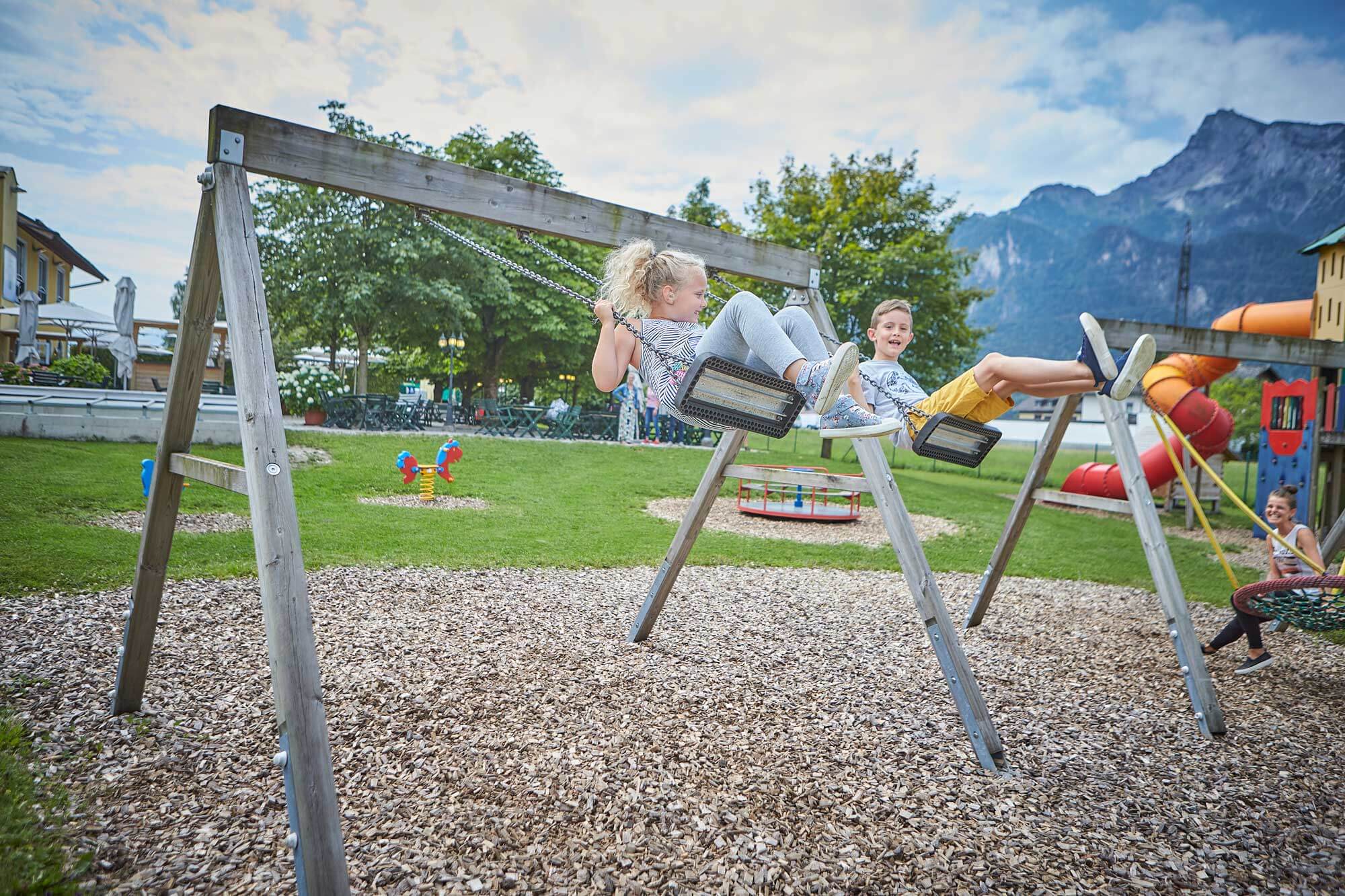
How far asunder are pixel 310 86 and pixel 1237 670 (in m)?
22.0

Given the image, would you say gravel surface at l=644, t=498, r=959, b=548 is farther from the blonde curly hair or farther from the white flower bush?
the white flower bush

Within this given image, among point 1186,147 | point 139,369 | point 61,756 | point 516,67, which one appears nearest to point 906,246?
point 516,67

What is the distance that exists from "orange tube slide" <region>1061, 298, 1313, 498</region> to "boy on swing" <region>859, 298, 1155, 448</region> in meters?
8.81

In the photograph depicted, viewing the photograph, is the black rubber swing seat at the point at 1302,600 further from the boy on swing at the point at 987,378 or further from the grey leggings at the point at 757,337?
the grey leggings at the point at 757,337

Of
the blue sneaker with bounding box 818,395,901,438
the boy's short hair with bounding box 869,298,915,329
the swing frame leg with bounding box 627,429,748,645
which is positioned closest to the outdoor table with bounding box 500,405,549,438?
the swing frame leg with bounding box 627,429,748,645

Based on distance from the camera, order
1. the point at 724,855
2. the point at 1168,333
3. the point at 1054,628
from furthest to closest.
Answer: the point at 1054,628, the point at 1168,333, the point at 724,855

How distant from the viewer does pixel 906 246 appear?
1914cm

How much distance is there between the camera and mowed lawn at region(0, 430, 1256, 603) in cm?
689

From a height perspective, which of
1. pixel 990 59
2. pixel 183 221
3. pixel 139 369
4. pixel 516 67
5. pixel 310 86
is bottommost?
pixel 139 369

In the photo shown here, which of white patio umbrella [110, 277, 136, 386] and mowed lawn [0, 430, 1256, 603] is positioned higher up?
white patio umbrella [110, 277, 136, 386]

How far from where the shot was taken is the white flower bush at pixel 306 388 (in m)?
17.4

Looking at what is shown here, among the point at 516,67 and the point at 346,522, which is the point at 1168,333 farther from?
the point at 516,67

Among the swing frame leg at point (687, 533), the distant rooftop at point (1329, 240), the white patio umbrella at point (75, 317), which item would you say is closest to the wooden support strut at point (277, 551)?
the swing frame leg at point (687, 533)

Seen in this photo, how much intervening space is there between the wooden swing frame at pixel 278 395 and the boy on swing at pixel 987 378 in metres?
0.40
